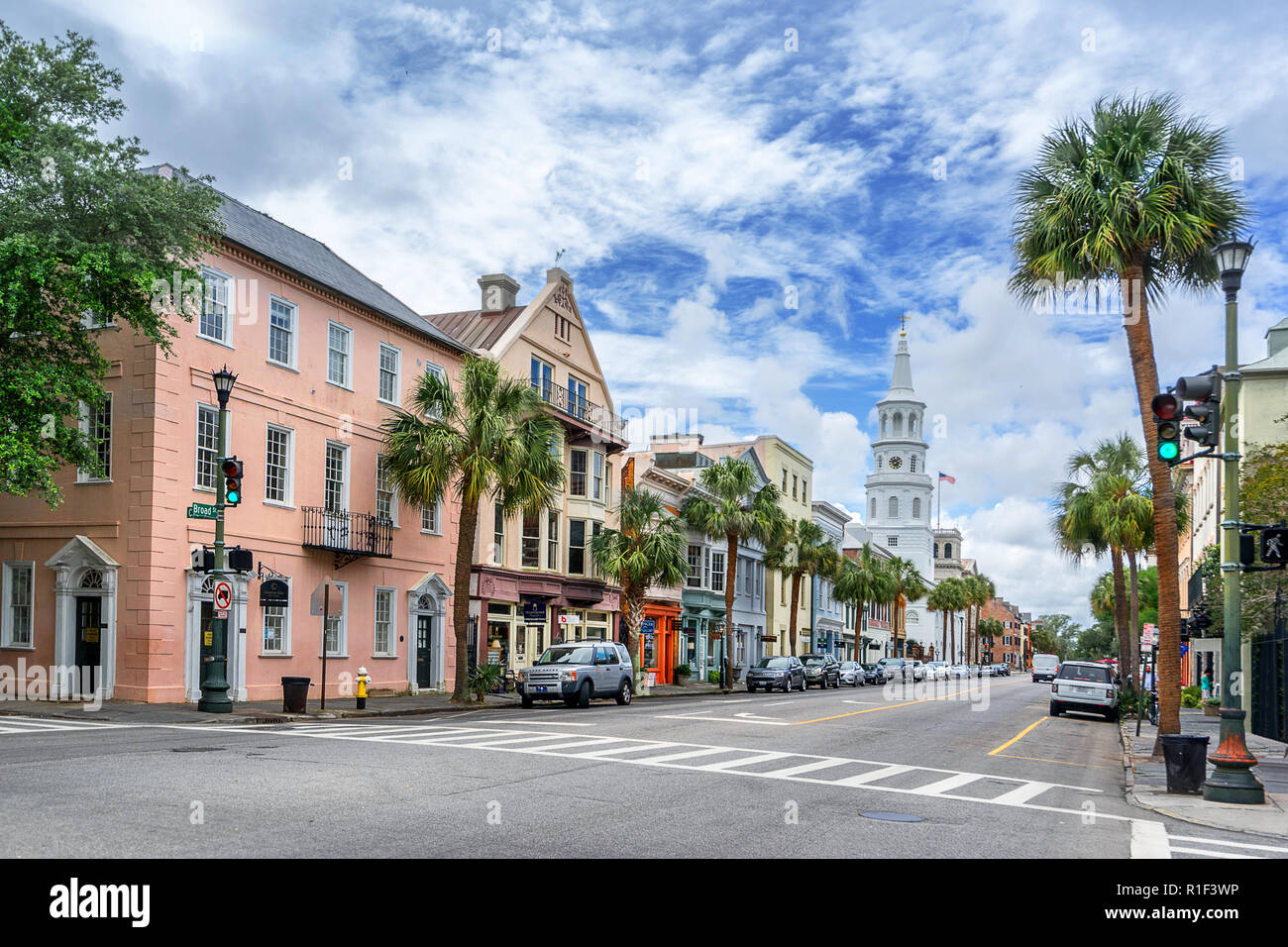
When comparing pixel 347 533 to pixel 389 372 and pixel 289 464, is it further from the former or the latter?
pixel 389 372

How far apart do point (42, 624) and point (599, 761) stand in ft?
55.5

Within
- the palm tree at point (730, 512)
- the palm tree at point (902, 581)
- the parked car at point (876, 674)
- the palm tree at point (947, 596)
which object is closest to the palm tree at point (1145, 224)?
the palm tree at point (730, 512)

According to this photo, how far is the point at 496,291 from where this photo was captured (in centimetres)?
4278

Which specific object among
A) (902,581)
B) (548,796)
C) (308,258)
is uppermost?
(308,258)

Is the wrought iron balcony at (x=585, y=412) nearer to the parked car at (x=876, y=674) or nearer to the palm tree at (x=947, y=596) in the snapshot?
the parked car at (x=876, y=674)

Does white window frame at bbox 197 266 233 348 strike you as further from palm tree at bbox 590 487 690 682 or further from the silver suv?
palm tree at bbox 590 487 690 682

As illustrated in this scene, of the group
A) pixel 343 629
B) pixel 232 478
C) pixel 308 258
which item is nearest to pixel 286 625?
pixel 343 629

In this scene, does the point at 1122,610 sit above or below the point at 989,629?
→ above

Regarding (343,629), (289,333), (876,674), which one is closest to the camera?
(289,333)

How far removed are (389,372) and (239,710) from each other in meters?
13.1

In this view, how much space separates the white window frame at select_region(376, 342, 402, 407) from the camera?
33.7m

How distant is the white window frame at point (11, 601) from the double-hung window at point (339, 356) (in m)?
8.89
